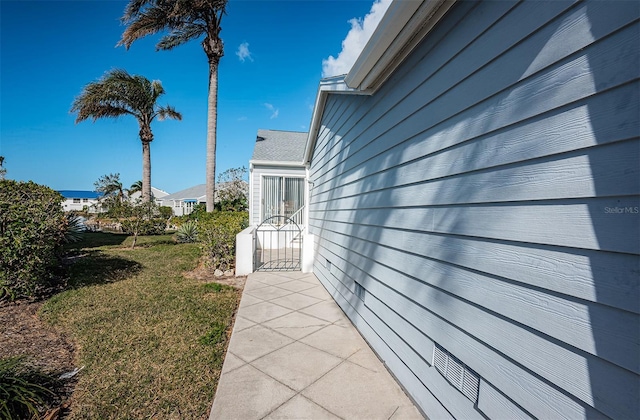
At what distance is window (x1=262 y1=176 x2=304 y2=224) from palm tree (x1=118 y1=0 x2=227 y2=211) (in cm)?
277

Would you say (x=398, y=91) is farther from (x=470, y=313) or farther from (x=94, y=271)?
(x=94, y=271)

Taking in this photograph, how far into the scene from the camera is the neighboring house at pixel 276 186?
10172 mm

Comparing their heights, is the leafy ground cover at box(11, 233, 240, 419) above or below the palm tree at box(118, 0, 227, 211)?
below

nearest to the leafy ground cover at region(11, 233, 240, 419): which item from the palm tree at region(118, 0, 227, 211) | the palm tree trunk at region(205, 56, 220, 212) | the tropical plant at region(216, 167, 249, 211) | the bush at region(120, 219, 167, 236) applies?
the palm tree trunk at region(205, 56, 220, 212)

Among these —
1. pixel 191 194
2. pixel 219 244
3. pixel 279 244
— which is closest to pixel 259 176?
pixel 279 244

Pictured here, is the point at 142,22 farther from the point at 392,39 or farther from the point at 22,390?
the point at 22,390

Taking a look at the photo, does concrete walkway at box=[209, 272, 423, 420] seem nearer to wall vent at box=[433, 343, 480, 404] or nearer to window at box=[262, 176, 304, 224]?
→ wall vent at box=[433, 343, 480, 404]

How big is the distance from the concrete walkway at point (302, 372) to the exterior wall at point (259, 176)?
610 centimetres

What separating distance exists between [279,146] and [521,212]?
35.4ft

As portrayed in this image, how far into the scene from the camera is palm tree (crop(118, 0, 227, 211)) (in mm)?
10594

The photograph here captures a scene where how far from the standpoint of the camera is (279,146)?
11555mm

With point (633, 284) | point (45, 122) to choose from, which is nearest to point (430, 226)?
point (633, 284)

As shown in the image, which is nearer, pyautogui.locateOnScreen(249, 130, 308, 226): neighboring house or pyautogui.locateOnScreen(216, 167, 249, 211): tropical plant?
pyautogui.locateOnScreen(249, 130, 308, 226): neighboring house

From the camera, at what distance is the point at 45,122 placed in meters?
26.6
